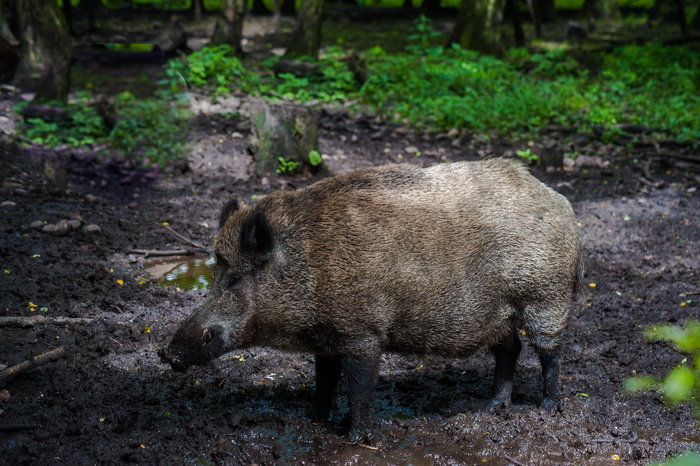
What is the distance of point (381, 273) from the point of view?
379cm

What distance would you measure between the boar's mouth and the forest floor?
458mm

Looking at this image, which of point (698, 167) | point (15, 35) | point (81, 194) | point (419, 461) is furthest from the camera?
point (15, 35)

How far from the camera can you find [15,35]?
519 inches

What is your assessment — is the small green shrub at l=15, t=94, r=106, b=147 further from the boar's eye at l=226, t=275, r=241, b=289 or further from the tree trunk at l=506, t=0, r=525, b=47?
the tree trunk at l=506, t=0, r=525, b=47

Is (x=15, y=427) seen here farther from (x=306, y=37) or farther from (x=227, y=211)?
(x=306, y=37)

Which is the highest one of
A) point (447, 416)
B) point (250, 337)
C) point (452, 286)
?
point (452, 286)

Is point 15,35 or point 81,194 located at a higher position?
point 15,35

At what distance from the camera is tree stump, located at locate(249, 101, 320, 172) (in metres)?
8.83

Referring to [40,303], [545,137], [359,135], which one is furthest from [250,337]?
[545,137]

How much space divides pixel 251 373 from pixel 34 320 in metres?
1.59

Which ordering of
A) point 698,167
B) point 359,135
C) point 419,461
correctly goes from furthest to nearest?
point 359,135 → point 698,167 → point 419,461

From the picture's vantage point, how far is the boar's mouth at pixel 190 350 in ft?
12.2

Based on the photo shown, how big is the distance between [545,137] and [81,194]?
6.93 meters

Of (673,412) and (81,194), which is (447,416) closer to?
(673,412)
